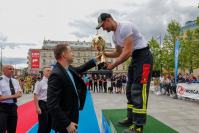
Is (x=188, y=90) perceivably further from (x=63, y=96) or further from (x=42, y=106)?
(x=63, y=96)

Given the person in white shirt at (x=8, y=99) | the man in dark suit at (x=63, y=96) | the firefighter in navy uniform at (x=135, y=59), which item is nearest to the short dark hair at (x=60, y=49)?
the man in dark suit at (x=63, y=96)

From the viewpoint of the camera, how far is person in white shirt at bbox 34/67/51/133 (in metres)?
7.01

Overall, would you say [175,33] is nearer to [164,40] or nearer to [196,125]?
[164,40]

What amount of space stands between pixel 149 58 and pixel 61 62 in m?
1.32

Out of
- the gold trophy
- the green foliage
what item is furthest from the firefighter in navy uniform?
the green foliage

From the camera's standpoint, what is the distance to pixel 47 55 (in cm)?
13150

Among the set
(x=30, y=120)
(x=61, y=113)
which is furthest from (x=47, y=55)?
(x=61, y=113)

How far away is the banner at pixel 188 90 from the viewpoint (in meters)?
18.9

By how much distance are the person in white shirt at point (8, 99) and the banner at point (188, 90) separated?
1354 centimetres

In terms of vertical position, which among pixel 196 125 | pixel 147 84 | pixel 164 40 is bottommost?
pixel 196 125

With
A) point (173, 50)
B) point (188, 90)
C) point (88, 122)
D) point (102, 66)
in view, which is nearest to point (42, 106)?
point (88, 122)

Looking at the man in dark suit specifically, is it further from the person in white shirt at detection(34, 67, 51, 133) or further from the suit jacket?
the person in white shirt at detection(34, 67, 51, 133)

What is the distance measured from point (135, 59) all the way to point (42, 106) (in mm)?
3223

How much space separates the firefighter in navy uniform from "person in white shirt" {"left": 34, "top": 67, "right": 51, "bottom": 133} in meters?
2.89
